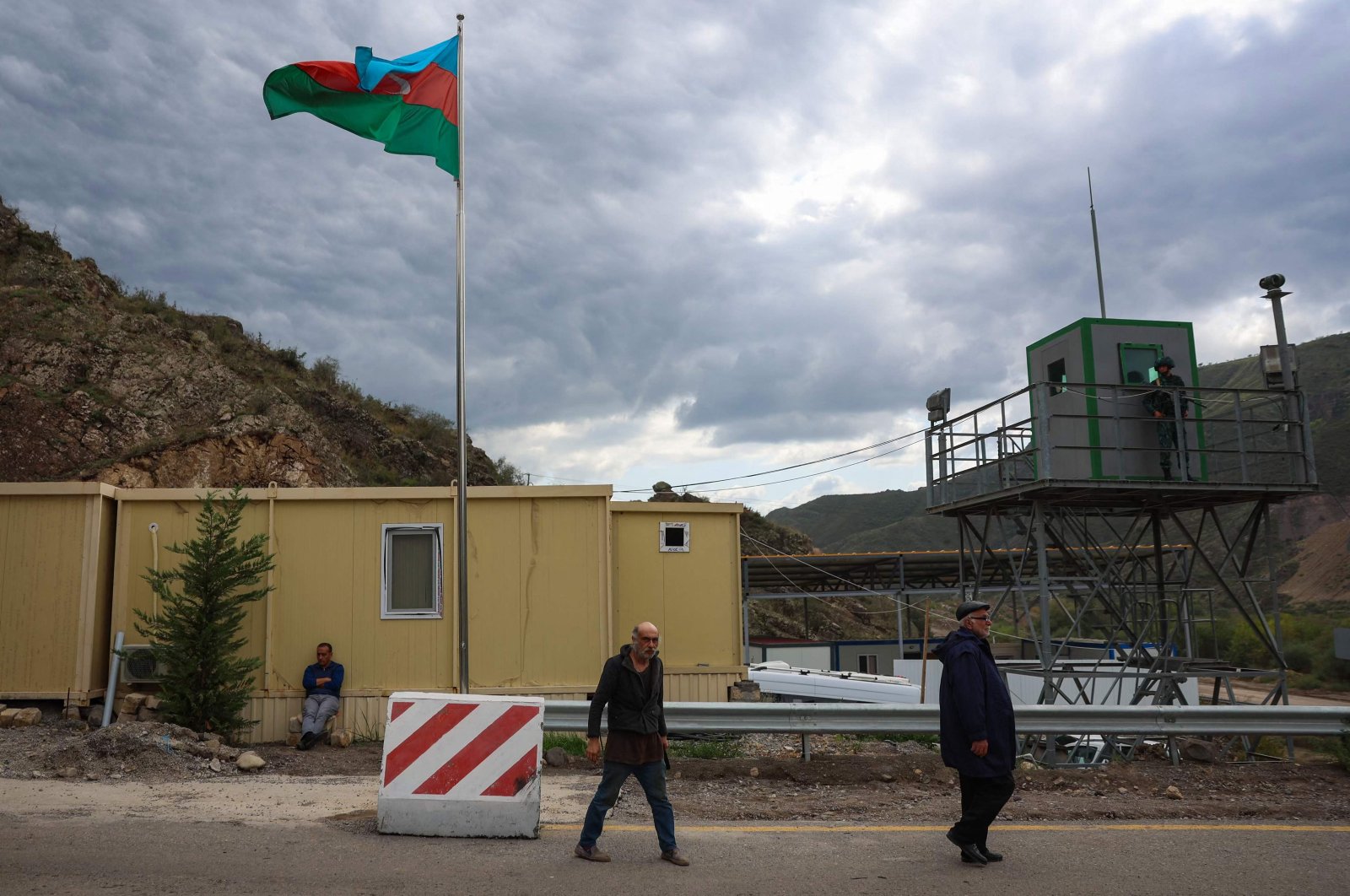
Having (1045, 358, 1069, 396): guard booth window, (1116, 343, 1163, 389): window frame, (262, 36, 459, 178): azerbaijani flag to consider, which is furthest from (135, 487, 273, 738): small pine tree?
(1116, 343, 1163, 389): window frame

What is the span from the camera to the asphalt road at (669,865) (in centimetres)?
590

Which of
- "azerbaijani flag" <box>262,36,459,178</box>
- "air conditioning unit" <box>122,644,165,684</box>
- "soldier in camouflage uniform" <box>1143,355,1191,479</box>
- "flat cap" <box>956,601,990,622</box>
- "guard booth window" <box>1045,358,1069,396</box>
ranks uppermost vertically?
"azerbaijani flag" <box>262,36,459,178</box>

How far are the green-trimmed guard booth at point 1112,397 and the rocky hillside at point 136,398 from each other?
Answer: 17872mm

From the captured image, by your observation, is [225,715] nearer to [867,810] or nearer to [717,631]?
[717,631]

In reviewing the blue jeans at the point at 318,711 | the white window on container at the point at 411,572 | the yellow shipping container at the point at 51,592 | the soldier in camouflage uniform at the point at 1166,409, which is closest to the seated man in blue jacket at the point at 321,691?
the blue jeans at the point at 318,711

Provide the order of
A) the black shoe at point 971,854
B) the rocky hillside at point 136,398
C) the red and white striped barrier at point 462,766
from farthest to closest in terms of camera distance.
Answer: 1. the rocky hillside at point 136,398
2. the red and white striped barrier at point 462,766
3. the black shoe at point 971,854

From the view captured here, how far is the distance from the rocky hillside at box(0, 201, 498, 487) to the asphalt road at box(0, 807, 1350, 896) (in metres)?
17.8

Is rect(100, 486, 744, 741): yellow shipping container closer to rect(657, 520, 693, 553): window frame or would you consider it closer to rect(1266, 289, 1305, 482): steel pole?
rect(657, 520, 693, 553): window frame

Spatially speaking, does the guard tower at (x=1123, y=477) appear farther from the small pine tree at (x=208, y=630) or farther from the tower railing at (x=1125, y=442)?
the small pine tree at (x=208, y=630)

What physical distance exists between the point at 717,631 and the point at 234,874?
8893 millimetres

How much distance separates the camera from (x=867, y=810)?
27.5 ft

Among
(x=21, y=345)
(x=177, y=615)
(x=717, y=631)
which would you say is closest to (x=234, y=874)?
(x=177, y=615)

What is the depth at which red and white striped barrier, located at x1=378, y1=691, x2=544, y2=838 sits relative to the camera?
706cm

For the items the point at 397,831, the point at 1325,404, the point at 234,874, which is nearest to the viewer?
the point at 234,874
